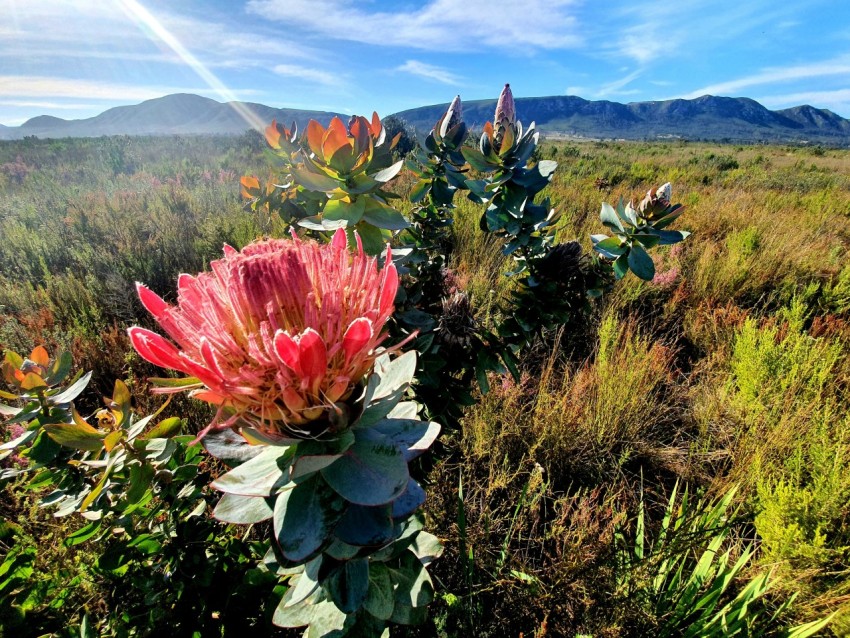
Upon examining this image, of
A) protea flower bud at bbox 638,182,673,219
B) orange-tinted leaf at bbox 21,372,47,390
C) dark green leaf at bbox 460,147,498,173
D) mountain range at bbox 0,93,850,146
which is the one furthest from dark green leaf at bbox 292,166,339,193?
mountain range at bbox 0,93,850,146

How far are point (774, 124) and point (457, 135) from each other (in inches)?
8796

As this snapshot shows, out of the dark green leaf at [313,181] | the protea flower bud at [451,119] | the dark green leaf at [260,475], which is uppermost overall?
the protea flower bud at [451,119]

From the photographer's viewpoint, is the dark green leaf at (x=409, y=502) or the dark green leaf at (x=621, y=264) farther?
the dark green leaf at (x=621, y=264)

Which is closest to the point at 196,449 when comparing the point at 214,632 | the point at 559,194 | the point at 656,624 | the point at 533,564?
the point at 214,632

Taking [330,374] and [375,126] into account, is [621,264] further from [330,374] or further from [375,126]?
[330,374]

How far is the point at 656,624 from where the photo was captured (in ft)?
5.32

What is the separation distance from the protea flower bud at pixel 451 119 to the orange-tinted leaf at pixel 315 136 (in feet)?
1.72

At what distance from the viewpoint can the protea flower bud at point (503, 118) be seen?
1268mm

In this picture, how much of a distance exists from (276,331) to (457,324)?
2.52 feet

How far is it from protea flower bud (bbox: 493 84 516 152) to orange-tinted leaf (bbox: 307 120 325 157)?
0.57 m

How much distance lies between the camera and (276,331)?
0.59m

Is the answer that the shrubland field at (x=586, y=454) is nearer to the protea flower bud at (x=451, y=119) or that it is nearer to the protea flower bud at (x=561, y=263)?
the protea flower bud at (x=561, y=263)

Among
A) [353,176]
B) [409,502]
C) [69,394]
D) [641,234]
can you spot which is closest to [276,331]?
[409,502]

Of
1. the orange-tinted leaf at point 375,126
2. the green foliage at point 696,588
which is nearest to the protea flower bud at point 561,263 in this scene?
the orange-tinted leaf at point 375,126
